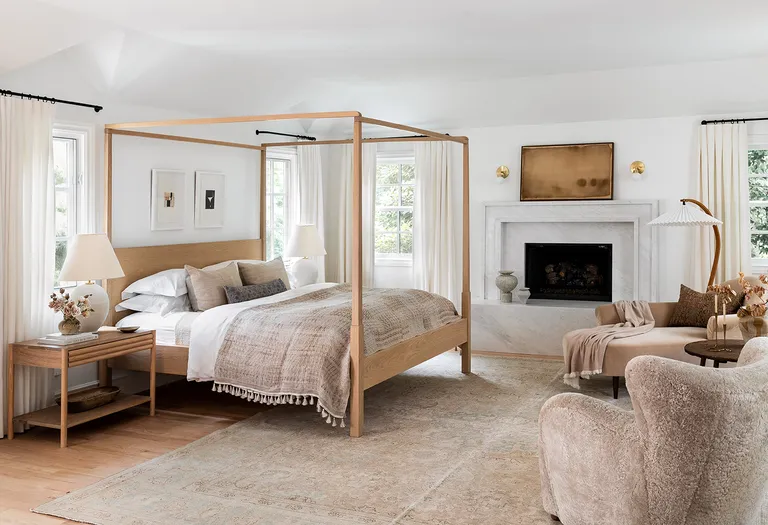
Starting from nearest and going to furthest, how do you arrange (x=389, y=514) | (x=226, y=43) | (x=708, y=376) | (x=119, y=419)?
(x=708, y=376) → (x=389, y=514) → (x=119, y=419) → (x=226, y=43)

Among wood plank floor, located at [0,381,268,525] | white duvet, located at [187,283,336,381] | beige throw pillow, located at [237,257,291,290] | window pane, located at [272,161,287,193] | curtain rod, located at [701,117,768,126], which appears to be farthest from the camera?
window pane, located at [272,161,287,193]

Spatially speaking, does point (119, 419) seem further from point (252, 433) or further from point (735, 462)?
point (735, 462)

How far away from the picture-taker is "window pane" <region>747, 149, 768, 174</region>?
289 inches

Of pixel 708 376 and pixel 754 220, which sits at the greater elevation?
pixel 754 220

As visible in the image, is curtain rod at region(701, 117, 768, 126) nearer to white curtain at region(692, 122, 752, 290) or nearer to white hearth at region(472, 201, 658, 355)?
white curtain at region(692, 122, 752, 290)

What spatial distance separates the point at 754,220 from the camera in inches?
293

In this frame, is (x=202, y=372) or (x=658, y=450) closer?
(x=658, y=450)

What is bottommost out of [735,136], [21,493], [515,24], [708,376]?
[21,493]

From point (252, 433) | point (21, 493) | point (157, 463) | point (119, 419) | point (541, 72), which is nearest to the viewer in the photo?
point (21, 493)

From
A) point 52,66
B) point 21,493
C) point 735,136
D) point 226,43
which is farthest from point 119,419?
point 735,136

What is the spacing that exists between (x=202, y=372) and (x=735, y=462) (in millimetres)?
3429

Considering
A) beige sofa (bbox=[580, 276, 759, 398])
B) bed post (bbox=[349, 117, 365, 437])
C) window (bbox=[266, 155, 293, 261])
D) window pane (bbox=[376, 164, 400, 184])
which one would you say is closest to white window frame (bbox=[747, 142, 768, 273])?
beige sofa (bbox=[580, 276, 759, 398])

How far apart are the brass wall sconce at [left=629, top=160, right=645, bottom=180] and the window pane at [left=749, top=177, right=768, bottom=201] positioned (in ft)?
3.24

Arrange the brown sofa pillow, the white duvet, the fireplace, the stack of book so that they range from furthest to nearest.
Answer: the fireplace
the brown sofa pillow
the white duvet
the stack of book
